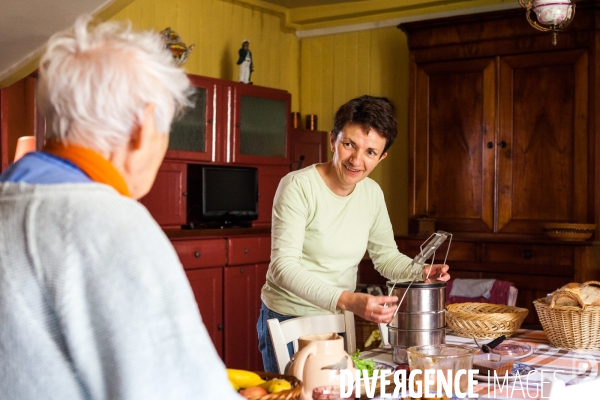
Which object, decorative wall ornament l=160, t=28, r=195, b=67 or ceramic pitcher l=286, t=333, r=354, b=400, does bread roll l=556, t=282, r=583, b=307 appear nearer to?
ceramic pitcher l=286, t=333, r=354, b=400

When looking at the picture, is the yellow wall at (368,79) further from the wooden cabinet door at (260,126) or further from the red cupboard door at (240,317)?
the red cupboard door at (240,317)

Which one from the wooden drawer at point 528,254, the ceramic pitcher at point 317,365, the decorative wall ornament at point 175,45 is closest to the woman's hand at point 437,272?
the ceramic pitcher at point 317,365

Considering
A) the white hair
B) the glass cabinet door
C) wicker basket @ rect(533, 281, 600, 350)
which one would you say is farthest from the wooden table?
the glass cabinet door

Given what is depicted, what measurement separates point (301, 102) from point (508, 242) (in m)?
2.35

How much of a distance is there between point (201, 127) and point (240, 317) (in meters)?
1.20

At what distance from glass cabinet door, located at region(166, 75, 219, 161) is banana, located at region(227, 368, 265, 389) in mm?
3080

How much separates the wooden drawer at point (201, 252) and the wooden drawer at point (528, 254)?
1565 millimetres

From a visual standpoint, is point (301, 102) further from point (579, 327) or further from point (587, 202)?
point (579, 327)

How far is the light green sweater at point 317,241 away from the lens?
82.6 inches

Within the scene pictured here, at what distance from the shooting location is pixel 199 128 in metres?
4.48

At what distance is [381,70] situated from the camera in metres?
5.44

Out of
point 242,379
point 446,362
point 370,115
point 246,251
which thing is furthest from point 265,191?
point 242,379

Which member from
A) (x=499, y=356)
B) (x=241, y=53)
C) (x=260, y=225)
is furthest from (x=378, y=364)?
(x=241, y=53)

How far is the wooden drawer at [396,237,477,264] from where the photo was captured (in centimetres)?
426
